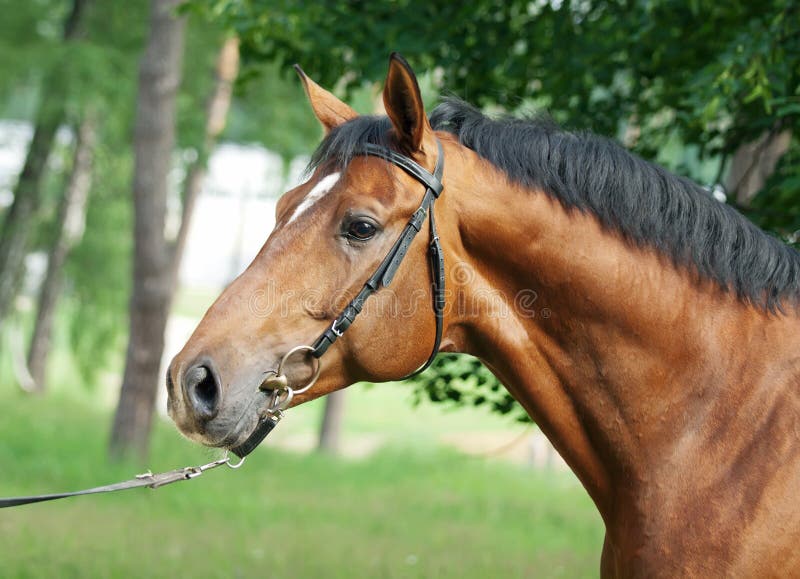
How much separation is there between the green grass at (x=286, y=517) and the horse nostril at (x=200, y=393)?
17.5 inches

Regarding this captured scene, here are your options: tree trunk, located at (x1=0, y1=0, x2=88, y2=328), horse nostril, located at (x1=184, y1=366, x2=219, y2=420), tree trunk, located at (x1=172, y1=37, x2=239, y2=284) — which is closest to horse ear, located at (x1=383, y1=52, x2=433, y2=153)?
horse nostril, located at (x1=184, y1=366, x2=219, y2=420)

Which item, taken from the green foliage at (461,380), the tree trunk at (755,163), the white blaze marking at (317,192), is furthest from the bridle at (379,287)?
the tree trunk at (755,163)

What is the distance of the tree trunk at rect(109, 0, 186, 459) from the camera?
9.63 m

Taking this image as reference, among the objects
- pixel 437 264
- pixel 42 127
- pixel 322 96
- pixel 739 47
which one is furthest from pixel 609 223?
pixel 42 127

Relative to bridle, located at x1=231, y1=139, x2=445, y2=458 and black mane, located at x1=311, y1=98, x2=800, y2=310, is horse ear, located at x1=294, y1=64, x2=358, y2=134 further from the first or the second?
bridle, located at x1=231, y1=139, x2=445, y2=458

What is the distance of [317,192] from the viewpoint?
2.62 m

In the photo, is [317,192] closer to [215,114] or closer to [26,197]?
[26,197]

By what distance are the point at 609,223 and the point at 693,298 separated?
36 cm

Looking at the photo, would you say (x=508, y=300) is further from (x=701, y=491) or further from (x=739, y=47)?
(x=739, y=47)

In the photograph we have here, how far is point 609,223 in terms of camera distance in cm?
272

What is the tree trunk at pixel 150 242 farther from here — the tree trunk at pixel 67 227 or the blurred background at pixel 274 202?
the tree trunk at pixel 67 227

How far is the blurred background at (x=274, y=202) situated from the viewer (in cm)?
468

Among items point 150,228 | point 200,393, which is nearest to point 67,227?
point 150,228

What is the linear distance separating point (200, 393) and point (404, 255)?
28.7 inches
